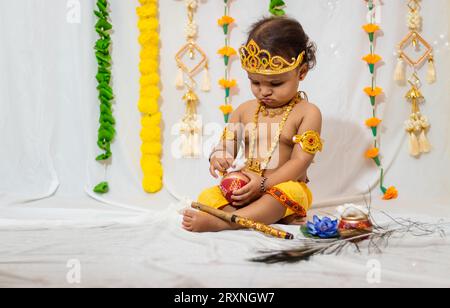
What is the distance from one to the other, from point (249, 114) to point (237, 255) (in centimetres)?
61

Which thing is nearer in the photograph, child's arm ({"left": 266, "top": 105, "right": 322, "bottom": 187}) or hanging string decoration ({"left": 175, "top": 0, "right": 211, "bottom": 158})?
child's arm ({"left": 266, "top": 105, "right": 322, "bottom": 187})

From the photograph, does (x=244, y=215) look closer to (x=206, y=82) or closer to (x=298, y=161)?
(x=298, y=161)

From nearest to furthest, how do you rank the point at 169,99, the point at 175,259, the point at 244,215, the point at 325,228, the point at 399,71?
the point at 175,259, the point at 325,228, the point at 244,215, the point at 399,71, the point at 169,99

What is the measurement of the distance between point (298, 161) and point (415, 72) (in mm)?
818

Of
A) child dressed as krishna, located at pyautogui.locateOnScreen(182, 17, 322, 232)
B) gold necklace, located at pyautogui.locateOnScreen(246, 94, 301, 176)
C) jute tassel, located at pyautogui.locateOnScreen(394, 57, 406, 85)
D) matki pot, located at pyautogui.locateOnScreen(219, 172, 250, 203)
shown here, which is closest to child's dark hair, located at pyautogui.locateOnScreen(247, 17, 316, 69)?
child dressed as krishna, located at pyautogui.locateOnScreen(182, 17, 322, 232)

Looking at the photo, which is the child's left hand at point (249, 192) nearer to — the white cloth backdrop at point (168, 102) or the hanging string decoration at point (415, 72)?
the white cloth backdrop at point (168, 102)

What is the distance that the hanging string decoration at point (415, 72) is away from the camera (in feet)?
7.26

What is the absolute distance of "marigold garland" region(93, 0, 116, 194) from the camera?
223 cm

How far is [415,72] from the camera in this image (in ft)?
7.37

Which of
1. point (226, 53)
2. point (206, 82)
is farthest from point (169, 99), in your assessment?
point (226, 53)

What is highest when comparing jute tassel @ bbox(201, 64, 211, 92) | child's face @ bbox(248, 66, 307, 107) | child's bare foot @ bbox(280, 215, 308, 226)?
child's face @ bbox(248, 66, 307, 107)

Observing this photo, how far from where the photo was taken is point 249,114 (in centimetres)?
184

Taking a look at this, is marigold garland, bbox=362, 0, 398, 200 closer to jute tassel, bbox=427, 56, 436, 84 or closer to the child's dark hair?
jute tassel, bbox=427, 56, 436, 84

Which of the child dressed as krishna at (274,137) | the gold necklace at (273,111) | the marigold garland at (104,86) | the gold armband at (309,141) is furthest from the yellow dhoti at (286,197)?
the marigold garland at (104,86)
